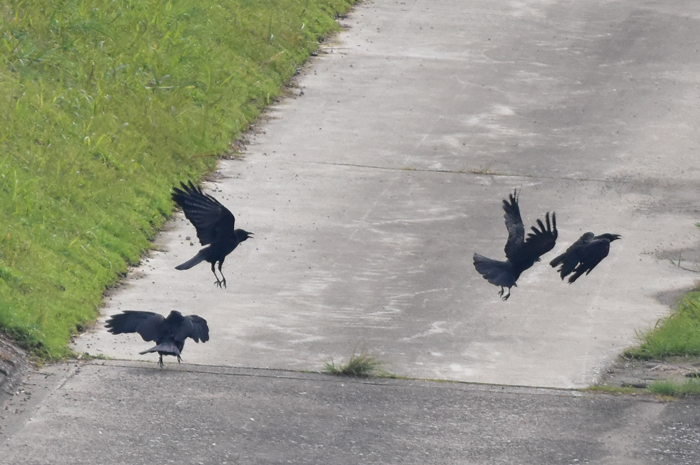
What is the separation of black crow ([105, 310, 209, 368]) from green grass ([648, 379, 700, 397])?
3212 mm

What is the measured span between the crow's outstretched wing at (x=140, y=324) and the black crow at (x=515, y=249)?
2.16 m

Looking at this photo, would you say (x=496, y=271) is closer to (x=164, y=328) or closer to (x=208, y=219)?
(x=208, y=219)

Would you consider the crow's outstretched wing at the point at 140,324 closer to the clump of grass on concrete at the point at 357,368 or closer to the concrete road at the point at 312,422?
the concrete road at the point at 312,422

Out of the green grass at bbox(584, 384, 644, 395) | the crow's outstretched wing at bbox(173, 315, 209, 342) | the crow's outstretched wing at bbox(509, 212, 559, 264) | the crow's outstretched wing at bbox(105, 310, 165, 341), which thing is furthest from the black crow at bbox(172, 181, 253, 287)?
the green grass at bbox(584, 384, 644, 395)

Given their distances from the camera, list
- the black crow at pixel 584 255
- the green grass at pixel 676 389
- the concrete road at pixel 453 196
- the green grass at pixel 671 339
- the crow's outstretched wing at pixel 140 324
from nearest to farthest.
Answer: the black crow at pixel 584 255 < the crow's outstretched wing at pixel 140 324 < the green grass at pixel 676 389 < the green grass at pixel 671 339 < the concrete road at pixel 453 196

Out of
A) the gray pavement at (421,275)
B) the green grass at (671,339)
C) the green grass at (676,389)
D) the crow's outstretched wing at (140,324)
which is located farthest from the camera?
the green grass at (671,339)

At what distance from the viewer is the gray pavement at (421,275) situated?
8.89 m

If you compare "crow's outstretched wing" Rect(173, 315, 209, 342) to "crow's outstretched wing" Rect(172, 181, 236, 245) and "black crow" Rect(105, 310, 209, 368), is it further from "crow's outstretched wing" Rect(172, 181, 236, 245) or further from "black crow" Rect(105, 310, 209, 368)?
"crow's outstretched wing" Rect(172, 181, 236, 245)

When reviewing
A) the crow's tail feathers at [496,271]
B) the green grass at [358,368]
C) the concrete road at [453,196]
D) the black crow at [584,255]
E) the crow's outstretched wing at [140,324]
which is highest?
the black crow at [584,255]

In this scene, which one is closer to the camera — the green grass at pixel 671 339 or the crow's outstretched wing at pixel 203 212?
the crow's outstretched wing at pixel 203 212

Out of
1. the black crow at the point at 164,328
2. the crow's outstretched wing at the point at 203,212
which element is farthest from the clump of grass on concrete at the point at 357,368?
the crow's outstretched wing at the point at 203,212

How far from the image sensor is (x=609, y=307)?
11305 mm

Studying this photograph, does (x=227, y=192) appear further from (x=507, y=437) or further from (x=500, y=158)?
(x=507, y=437)

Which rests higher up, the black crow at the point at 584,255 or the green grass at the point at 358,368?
the black crow at the point at 584,255
